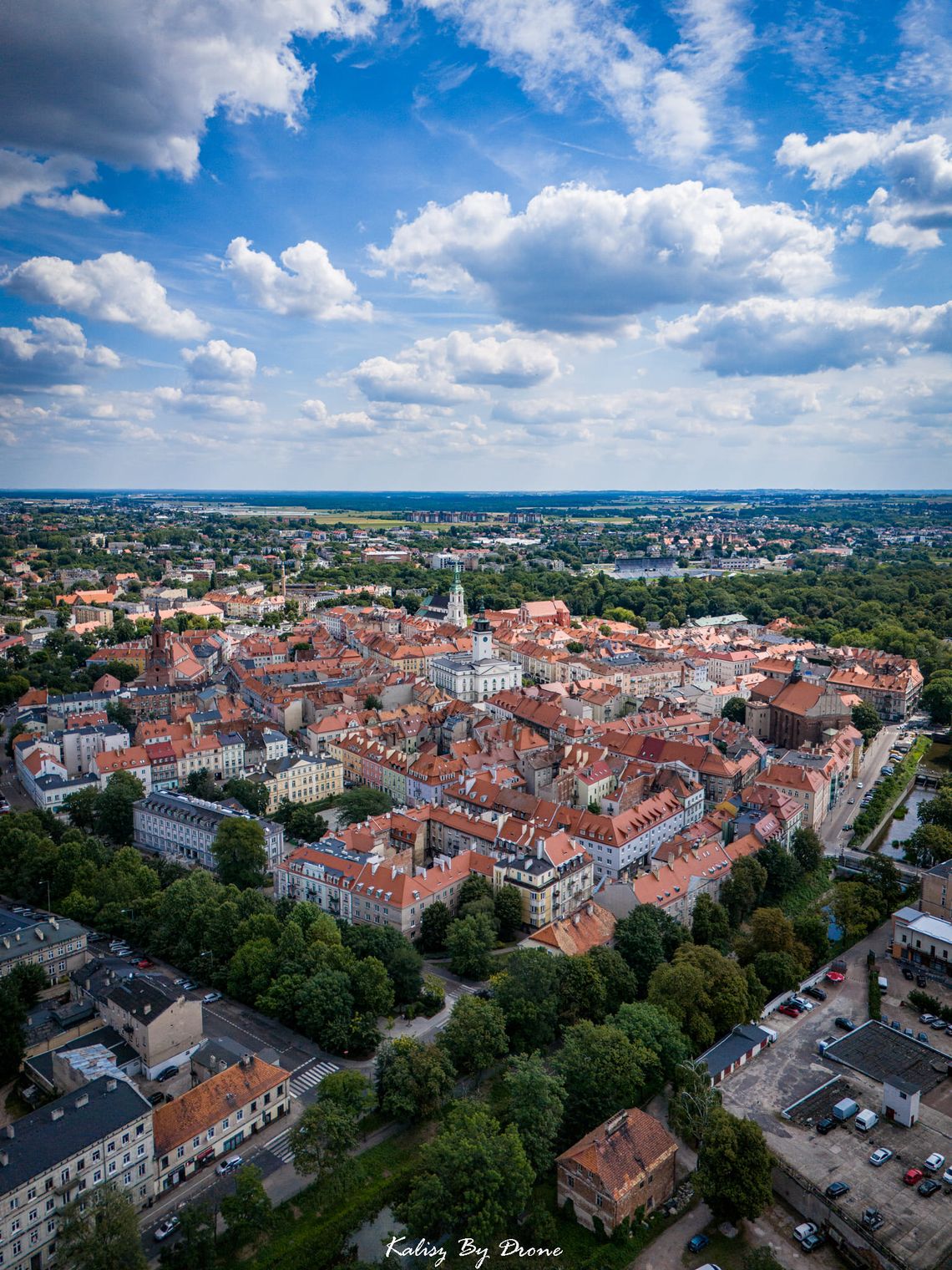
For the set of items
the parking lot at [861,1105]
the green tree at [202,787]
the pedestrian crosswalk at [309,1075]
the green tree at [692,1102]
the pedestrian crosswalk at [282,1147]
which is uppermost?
the green tree at [202,787]

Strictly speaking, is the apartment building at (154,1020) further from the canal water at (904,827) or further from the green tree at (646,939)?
the canal water at (904,827)

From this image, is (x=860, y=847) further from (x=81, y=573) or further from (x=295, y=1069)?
(x=81, y=573)

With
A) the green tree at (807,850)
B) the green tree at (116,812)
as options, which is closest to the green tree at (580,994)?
the green tree at (807,850)

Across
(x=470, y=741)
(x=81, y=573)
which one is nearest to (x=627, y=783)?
(x=470, y=741)

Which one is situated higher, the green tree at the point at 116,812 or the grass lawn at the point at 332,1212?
the green tree at the point at 116,812

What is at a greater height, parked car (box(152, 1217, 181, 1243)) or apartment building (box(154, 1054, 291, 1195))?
apartment building (box(154, 1054, 291, 1195))

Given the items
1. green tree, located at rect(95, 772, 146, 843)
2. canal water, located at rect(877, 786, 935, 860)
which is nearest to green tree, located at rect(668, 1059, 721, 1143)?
A: canal water, located at rect(877, 786, 935, 860)

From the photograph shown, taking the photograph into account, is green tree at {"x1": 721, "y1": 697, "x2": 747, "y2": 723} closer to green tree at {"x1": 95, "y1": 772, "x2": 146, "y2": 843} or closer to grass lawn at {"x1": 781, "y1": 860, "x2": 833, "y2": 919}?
grass lawn at {"x1": 781, "y1": 860, "x2": 833, "y2": 919}
